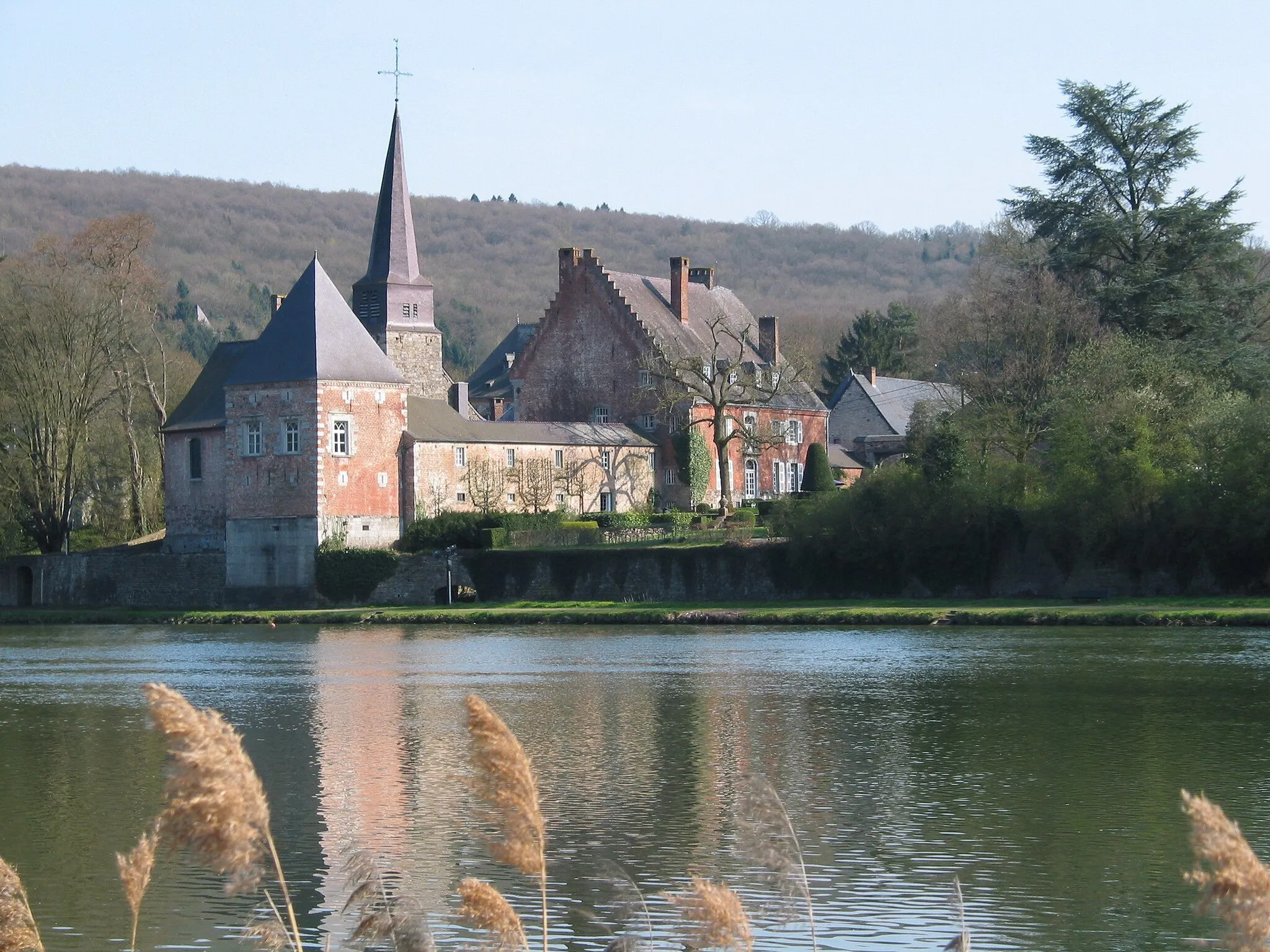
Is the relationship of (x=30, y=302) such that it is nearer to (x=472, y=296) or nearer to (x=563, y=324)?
(x=563, y=324)

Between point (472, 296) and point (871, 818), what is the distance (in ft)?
414

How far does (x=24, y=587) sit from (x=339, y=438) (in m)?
12.1

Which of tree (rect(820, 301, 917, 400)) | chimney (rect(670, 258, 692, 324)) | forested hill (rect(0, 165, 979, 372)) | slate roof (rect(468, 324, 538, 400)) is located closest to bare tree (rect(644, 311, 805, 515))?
chimney (rect(670, 258, 692, 324))

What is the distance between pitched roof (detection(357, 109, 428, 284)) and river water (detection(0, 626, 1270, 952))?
38.6m

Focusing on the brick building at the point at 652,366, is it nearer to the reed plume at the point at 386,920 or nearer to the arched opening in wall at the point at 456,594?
the arched opening in wall at the point at 456,594

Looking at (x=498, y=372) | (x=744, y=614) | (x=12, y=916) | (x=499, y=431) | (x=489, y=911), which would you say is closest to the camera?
(x=489, y=911)

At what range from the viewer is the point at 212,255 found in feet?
458

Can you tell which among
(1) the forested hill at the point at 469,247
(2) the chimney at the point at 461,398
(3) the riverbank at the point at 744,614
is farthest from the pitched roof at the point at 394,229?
(1) the forested hill at the point at 469,247

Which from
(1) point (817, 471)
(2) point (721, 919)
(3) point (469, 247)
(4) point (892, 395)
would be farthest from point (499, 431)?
(3) point (469, 247)

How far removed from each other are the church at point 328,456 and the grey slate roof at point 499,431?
2.7 inches

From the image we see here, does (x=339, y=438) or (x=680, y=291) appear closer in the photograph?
(x=339, y=438)

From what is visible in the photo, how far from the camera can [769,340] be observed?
65938 millimetres

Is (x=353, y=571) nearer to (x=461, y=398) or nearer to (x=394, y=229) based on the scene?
(x=461, y=398)

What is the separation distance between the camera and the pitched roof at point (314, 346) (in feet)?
175
